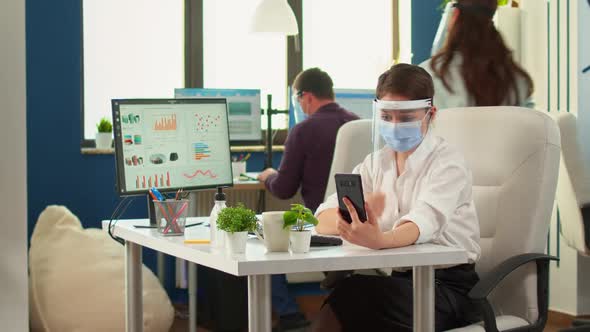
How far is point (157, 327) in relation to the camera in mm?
3588

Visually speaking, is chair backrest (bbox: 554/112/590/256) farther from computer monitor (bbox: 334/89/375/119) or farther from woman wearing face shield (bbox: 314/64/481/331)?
computer monitor (bbox: 334/89/375/119)

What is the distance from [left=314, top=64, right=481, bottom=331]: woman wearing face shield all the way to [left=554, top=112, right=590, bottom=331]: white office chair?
1.21 m

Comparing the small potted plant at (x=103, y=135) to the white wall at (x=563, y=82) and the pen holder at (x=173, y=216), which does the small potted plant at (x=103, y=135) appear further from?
the pen holder at (x=173, y=216)

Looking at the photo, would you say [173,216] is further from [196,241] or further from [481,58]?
[481,58]

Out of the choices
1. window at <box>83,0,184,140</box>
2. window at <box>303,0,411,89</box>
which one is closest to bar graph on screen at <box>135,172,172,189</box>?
window at <box>83,0,184,140</box>

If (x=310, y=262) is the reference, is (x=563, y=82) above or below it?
above

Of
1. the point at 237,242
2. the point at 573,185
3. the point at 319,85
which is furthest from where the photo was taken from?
the point at 319,85

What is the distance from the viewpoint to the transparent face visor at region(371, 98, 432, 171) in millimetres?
1912

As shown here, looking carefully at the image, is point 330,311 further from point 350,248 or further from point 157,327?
point 157,327

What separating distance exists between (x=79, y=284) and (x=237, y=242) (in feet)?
7.56

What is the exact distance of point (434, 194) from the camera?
181cm

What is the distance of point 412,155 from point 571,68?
100 inches

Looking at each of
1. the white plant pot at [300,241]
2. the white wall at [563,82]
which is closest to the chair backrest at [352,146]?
the white plant pot at [300,241]

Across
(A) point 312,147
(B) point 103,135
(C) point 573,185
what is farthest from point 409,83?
(B) point 103,135
